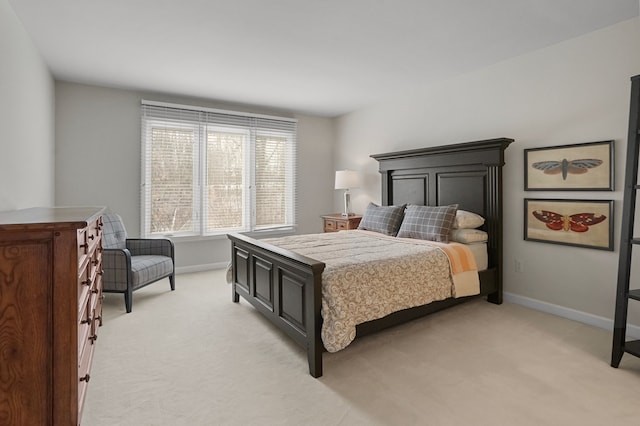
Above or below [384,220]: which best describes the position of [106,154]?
above

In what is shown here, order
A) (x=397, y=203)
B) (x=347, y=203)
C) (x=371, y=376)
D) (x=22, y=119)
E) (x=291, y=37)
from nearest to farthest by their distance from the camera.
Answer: (x=371, y=376) → (x=22, y=119) → (x=291, y=37) → (x=397, y=203) → (x=347, y=203)

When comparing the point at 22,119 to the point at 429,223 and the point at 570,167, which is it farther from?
the point at 570,167

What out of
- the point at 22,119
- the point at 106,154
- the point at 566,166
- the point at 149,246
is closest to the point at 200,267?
the point at 149,246

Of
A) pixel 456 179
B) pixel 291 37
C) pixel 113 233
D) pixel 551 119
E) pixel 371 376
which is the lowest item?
pixel 371 376

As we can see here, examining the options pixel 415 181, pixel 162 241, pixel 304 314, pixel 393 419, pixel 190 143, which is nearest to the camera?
pixel 393 419

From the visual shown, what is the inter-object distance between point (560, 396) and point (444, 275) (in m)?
1.16

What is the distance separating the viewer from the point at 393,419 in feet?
5.70

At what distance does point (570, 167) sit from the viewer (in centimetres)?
302

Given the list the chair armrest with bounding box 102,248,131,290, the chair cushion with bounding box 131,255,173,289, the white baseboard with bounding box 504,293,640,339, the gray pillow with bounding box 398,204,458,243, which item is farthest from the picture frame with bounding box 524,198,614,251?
the chair armrest with bounding box 102,248,131,290

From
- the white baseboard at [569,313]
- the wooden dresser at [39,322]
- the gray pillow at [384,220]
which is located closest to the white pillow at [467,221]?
the gray pillow at [384,220]

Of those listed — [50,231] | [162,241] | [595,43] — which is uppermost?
[595,43]

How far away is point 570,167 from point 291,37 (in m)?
2.73

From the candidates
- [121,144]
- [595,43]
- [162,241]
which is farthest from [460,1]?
[121,144]

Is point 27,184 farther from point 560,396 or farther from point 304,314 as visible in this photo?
point 560,396
